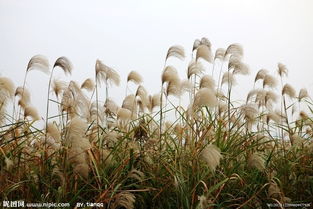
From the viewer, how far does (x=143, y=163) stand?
124 inches

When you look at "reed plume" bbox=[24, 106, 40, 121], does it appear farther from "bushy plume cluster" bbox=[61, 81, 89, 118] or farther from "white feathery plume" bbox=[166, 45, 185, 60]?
"white feathery plume" bbox=[166, 45, 185, 60]

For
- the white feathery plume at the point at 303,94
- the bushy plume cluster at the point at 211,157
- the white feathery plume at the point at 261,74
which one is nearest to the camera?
the bushy plume cluster at the point at 211,157

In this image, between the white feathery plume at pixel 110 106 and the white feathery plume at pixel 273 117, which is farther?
the white feathery plume at pixel 273 117

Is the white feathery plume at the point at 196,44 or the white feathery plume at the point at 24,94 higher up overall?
the white feathery plume at the point at 196,44

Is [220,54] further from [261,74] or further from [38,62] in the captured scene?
[38,62]

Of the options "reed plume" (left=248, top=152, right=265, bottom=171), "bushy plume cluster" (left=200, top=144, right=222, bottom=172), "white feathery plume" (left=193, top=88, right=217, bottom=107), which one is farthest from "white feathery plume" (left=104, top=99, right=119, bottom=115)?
"bushy plume cluster" (left=200, top=144, right=222, bottom=172)

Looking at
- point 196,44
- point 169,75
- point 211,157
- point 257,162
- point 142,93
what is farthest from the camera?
point 142,93

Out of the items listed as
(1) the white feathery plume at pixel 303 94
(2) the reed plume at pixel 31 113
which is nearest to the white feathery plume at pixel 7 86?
(2) the reed plume at pixel 31 113

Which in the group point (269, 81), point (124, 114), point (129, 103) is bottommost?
point (124, 114)

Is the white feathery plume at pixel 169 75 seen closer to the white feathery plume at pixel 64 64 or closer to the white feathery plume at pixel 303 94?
the white feathery plume at pixel 64 64

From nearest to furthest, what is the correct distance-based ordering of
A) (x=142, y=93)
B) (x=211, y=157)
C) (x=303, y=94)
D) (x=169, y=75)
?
1. (x=211, y=157)
2. (x=169, y=75)
3. (x=142, y=93)
4. (x=303, y=94)

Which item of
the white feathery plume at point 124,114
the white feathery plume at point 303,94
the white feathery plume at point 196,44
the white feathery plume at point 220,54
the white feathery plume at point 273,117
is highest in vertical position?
the white feathery plume at point 196,44

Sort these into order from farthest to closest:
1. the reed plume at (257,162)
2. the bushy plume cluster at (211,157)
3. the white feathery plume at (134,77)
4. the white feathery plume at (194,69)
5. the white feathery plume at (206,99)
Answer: the white feathery plume at (134,77) → the white feathery plume at (194,69) → the reed plume at (257,162) → the white feathery plume at (206,99) → the bushy plume cluster at (211,157)

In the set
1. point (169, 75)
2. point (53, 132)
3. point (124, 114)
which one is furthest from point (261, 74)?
point (53, 132)
